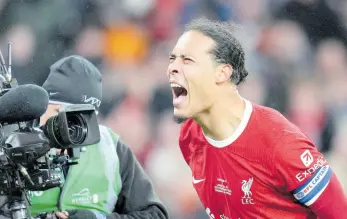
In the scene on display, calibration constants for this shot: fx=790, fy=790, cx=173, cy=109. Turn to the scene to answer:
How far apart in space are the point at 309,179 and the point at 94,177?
0.87m

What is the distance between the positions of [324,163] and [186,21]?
276cm

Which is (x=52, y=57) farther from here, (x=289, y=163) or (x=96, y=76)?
(x=289, y=163)

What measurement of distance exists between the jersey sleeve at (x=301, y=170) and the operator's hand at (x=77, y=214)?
71 cm

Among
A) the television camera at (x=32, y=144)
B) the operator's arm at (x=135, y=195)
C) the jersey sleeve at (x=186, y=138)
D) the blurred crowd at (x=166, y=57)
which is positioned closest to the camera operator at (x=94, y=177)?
the operator's arm at (x=135, y=195)

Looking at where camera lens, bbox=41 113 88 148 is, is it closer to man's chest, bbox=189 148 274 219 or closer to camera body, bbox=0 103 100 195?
camera body, bbox=0 103 100 195

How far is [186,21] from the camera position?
5422 millimetres

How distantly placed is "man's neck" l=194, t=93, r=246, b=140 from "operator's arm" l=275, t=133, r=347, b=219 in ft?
0.87

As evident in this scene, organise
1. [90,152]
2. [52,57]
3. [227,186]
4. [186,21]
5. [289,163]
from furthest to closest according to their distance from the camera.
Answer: [186,21], [52,57], [90,152], [227,186], [289,163]

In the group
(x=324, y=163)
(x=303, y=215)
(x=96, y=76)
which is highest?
(x=96, y=76)

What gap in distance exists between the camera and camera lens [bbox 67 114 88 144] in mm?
2482

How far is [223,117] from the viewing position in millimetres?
3020

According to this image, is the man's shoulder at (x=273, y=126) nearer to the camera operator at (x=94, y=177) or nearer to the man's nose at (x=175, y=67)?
the man's nose at (x=175, y=67)

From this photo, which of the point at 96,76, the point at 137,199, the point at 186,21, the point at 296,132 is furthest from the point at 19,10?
the point at 296,132

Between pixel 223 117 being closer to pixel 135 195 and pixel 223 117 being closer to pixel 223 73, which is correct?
pixel 223 73
